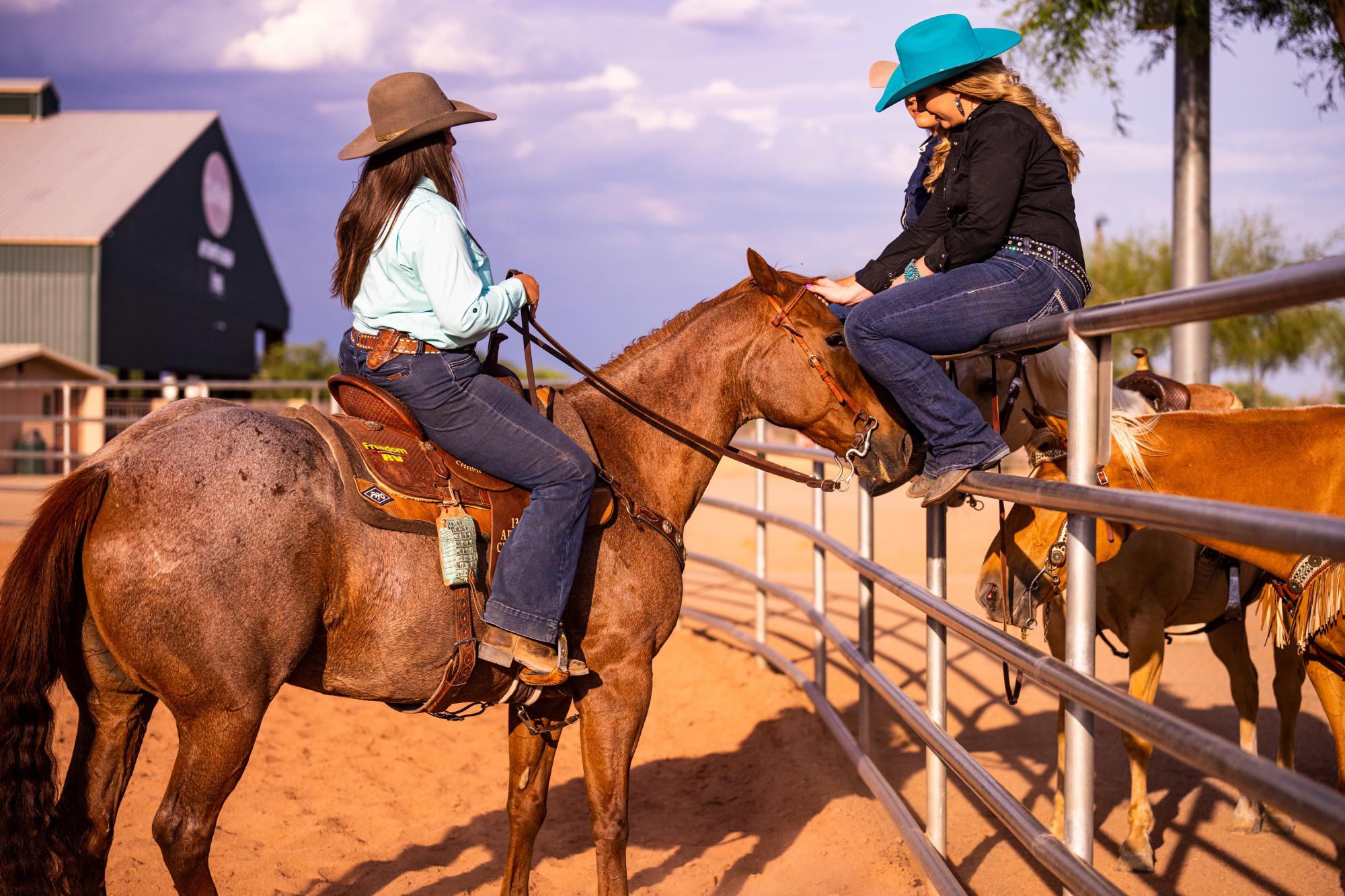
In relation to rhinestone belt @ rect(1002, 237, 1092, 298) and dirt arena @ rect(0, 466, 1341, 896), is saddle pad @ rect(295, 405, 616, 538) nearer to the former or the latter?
rhinestone belt @ rect(1002, 237, 1092, 298)

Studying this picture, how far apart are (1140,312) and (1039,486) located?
1.58ft

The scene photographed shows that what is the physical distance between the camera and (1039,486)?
7.48 feet

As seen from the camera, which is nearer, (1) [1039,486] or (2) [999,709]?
(1) [1039,486]

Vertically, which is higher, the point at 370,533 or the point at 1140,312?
the point at 1140,312

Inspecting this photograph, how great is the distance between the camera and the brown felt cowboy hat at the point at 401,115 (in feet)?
10.3

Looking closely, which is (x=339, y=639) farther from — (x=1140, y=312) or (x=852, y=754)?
(x=852, y=754)

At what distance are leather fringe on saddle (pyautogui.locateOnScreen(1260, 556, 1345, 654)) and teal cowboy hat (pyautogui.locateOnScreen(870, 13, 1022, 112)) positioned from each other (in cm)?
188

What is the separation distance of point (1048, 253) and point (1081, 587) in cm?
132

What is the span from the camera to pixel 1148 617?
15.0ft

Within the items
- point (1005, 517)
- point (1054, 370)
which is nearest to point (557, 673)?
point (1005, 517)

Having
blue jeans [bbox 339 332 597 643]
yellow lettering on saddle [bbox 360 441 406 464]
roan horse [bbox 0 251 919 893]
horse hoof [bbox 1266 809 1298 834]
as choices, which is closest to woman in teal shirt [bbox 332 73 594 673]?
blue jeans [bbox 339 332 597 643]

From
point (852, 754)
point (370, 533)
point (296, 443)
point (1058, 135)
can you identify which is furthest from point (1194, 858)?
point (296, 443)

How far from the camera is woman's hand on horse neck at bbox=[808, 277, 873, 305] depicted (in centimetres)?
353

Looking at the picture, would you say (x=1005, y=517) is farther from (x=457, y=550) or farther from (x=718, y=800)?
(x=718, y=800)
